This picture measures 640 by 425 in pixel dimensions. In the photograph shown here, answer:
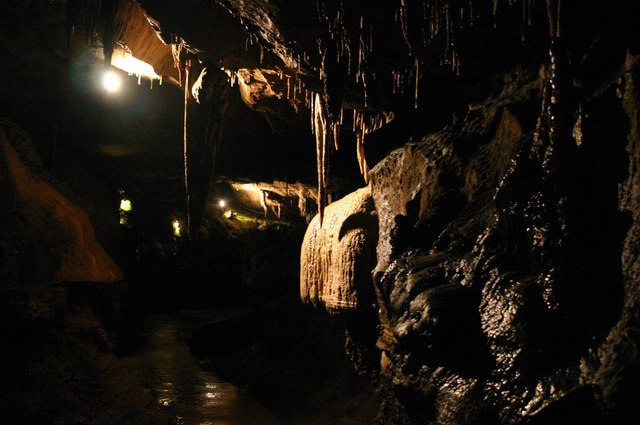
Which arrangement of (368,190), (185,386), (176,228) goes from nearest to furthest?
(368,190)
(185,386)
(176,228)

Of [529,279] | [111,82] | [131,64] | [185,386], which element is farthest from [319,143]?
[185,386]

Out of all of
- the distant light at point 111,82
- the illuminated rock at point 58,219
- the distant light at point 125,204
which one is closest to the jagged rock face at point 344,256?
the illuminated rock at point 58,219

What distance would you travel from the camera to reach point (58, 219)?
5.63 metres

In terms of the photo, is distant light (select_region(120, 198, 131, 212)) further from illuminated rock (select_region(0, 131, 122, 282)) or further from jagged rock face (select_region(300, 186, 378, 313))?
jagged rock face (select_region(300, 186, 378, 313))

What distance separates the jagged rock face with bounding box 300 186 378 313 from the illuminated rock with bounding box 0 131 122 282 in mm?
3238

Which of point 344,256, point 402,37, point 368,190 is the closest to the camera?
point 402,37

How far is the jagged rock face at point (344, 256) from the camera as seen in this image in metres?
5.59

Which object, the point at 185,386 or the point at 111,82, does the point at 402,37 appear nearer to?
the point at 111,82

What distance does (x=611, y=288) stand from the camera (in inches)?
101

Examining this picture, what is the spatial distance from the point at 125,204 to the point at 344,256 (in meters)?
9.53

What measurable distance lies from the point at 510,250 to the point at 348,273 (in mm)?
2698

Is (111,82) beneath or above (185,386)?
above

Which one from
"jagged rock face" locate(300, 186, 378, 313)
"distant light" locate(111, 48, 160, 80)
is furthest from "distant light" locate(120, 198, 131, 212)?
"jagged rock face" locate(300, 186, 378, 313)

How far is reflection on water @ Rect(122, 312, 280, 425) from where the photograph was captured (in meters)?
5.74
